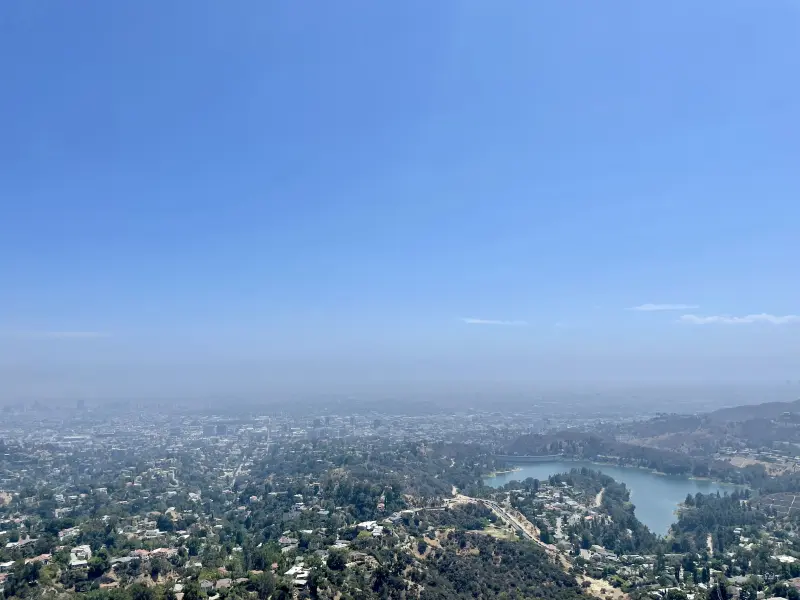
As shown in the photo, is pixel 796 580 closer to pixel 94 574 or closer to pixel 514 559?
pixel 514 559

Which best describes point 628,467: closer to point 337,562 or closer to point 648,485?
point 648,485

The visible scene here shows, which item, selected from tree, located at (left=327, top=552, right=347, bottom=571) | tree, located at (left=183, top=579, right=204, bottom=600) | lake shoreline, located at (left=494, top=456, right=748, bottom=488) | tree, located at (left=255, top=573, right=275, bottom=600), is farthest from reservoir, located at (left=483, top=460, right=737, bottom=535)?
tree, located at (left=183, top=579, right=204, bottom=600)

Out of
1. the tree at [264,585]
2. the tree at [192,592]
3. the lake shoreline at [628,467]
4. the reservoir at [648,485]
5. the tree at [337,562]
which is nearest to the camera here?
the tree at [192,592]

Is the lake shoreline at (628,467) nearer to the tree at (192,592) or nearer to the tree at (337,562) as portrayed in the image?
the tree at (337,562)

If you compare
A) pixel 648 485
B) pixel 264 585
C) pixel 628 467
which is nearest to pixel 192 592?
pixel 264 585

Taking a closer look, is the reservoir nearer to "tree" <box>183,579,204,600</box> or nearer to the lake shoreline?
the lake shoreline

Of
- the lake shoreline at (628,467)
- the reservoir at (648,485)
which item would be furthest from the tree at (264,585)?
the lake shoreline at (628,467)

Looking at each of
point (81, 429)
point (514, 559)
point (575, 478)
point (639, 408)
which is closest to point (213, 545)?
point (514, 559)

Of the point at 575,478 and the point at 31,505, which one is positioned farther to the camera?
the point at 575,478

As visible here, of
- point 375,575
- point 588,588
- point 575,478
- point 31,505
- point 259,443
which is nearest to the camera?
point 375,575
